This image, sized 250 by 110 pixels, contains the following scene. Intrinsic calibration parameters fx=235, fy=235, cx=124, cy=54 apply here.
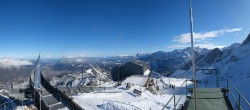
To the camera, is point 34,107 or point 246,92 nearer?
point 34,107

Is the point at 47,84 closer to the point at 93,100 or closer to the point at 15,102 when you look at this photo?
the point at 15,102

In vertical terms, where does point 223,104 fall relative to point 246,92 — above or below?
above

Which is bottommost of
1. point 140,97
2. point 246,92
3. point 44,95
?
point 246,92

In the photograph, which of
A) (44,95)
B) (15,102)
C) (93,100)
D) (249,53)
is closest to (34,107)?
(44,95)

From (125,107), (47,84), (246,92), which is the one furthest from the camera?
(246,92)

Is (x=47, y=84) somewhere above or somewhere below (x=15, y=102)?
above

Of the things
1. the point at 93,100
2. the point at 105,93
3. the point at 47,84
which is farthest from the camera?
the point at 105,93

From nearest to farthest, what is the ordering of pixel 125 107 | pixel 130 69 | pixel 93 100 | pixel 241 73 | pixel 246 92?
pixel 125 107 < pixel 93 100 < pixel 246 92 < pixel 130 69 < pixel 241 73

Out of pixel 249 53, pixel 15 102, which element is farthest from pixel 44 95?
pixel 249 53

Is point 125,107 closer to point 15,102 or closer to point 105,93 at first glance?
point 105,93
